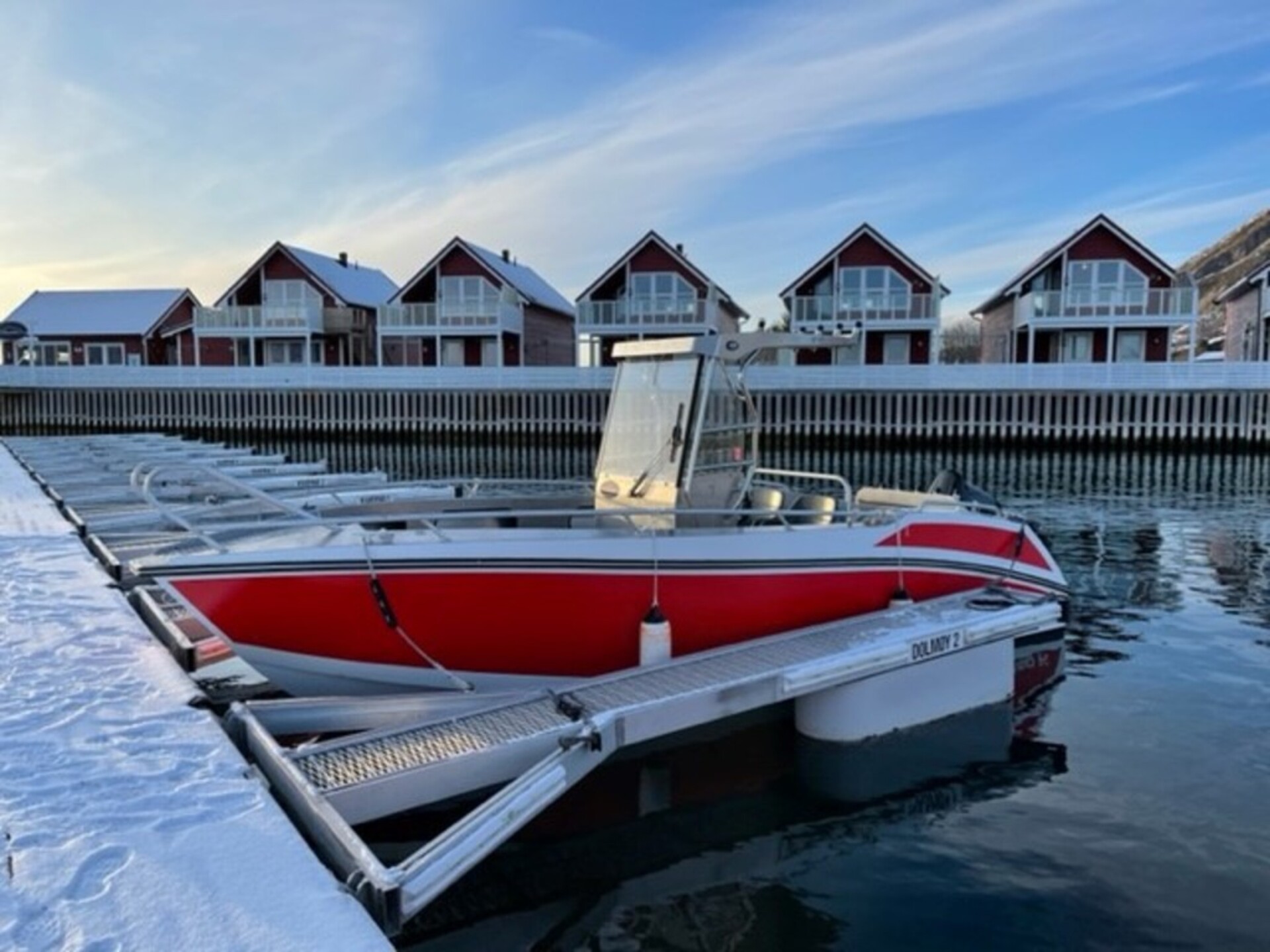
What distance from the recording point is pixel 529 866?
5.94 meters

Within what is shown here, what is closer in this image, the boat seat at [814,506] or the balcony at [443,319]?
the boat seat at [814,506]

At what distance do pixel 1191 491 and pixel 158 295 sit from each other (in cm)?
5790

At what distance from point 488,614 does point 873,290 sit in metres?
40.1

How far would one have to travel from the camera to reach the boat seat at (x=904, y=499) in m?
9.44

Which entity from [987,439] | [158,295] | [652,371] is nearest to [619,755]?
[652,371]

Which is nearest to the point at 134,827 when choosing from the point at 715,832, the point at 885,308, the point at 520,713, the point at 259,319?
the point at 520,713

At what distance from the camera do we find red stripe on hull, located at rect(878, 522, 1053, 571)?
28.6ft

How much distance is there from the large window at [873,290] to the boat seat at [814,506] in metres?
36.1

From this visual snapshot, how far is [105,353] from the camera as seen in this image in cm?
5778

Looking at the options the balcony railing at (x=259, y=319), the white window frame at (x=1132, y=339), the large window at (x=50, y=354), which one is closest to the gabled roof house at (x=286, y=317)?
the balcony railing at (x=259, y=319)

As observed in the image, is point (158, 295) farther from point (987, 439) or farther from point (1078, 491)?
point (1078, 491)

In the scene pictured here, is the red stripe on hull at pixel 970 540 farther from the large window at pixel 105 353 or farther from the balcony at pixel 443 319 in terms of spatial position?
the large window at pixel 105 353

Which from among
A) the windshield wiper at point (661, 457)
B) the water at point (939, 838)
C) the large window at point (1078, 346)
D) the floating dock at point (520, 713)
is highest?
the large window at point (1078, 346)

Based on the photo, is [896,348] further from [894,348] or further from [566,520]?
[566,520]
